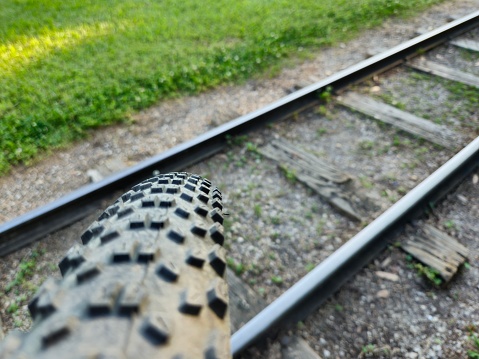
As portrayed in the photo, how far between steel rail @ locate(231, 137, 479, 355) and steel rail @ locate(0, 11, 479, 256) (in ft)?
5.44

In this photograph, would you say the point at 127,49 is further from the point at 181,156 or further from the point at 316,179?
the point at 316,179

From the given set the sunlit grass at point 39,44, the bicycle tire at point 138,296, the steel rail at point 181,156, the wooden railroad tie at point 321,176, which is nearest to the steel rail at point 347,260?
the wooden railroad tie at point 321,176

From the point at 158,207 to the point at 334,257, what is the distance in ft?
4.49

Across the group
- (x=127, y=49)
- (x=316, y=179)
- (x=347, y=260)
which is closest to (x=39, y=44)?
(x=127, y=49)

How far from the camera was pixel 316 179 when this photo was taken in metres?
3.73

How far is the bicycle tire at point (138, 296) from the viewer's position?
1.15 m

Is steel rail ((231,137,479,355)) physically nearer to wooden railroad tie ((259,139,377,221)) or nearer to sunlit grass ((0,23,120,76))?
wooden railroad tie ((259,139,377,221))

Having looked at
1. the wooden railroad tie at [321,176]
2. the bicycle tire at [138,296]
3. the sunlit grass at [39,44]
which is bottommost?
the wooden railroad tie at [321,176]

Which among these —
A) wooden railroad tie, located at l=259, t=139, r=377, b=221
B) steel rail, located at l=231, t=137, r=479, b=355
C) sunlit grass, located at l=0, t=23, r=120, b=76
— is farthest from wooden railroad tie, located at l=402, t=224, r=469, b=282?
sunlit grass, located at l=0, t=23, r=120, b=76

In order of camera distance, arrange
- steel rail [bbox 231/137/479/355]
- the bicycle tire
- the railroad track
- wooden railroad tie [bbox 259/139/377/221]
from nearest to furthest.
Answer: the bicycle tire < steel rail [bbox 231/137/479/355] < the railroad track < wooden railroad tie [bbox 259/139/377/221]

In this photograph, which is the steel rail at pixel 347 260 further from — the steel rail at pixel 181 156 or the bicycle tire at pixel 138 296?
the steel rail at pixel 181 156

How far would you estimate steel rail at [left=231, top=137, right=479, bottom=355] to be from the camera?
2441 mm

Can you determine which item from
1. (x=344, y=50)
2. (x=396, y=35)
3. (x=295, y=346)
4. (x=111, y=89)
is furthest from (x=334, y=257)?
(x=396, y=35)

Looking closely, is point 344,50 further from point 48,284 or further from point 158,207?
point 48,284
